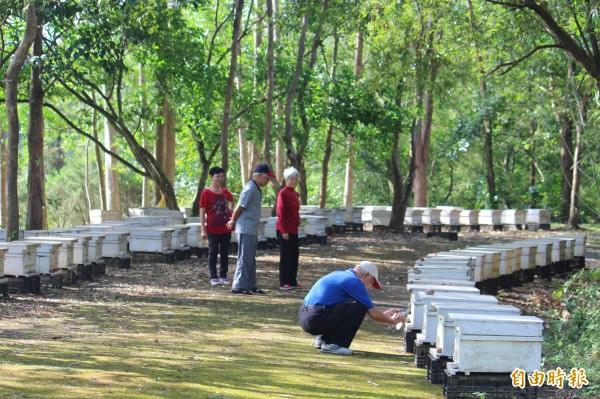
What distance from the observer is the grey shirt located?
13.9 m

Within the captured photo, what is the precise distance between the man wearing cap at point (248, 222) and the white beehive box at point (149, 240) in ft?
14.0

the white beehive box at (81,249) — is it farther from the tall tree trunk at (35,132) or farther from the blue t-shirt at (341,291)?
the blue t-shirt at (341,291)

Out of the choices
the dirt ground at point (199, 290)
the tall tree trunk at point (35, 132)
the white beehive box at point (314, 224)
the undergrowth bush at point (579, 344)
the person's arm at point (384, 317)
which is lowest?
the undergrowth bush at point (579, 344)

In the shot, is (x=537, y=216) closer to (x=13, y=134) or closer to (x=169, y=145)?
(x=169, y=145)

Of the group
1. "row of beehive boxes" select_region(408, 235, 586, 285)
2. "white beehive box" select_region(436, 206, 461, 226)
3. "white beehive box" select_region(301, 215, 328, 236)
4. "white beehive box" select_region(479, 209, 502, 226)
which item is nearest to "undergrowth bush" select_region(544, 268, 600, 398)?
"row of beehive boxes" select_region(408, 235, 586, 285)

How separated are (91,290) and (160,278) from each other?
2.16m

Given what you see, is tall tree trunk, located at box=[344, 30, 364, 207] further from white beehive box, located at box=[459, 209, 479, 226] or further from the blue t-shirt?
the blue t-shirt

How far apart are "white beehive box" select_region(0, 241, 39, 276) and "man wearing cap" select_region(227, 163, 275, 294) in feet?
10.3

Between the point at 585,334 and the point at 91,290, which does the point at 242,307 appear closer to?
the point at 91,290

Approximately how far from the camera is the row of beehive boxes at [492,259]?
12.1 meters

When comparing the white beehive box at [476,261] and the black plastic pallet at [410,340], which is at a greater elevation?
the white beehive box at [476,261]

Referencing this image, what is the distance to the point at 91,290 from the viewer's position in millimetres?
14141

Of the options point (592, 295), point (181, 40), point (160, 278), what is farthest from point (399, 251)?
point (592, 295)

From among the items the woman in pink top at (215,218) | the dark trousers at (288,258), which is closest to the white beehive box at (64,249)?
the woman in pink top at (215,218)
